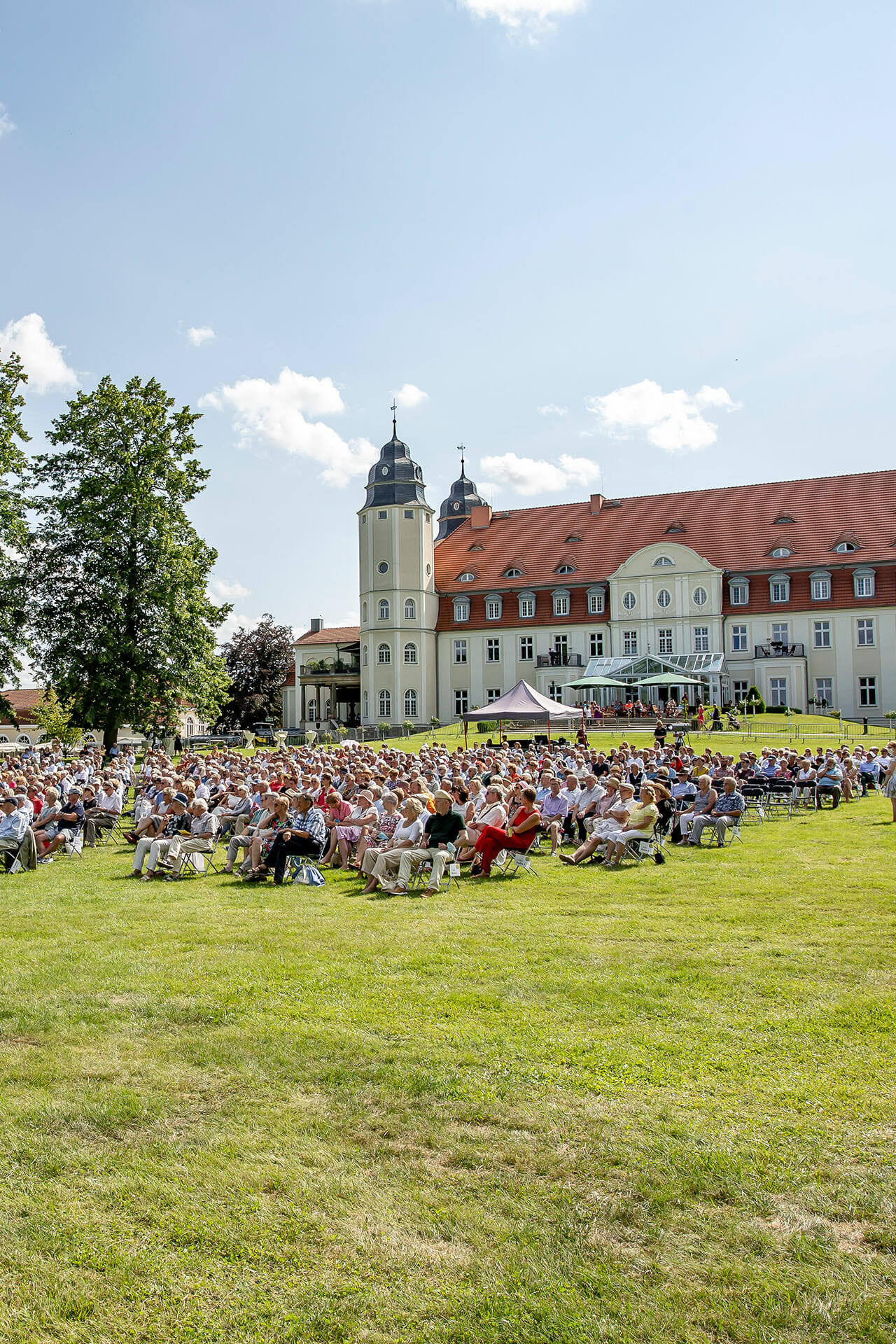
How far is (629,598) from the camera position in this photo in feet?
182

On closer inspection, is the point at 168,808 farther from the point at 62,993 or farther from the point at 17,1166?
the point at 17,1166

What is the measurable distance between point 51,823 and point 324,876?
4.74 metres

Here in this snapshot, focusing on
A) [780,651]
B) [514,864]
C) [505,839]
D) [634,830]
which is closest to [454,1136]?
[505,839]

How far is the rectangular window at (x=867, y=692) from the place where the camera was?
4962 centimetres

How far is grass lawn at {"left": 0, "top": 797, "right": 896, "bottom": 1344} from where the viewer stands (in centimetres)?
323

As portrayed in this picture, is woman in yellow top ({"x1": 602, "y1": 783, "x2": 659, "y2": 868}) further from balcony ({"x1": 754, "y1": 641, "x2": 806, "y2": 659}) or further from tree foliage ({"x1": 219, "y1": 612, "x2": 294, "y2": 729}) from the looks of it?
tree foliage ({"x1": 219, "y1": 612, "x2": 294, "y2": 729})

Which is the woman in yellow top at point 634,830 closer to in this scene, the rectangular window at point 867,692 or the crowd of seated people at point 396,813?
the crowd of seated people at point 396,813

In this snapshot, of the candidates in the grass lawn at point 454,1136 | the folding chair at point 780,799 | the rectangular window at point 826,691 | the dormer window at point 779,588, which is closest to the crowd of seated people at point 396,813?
the folding chair at point 780,799

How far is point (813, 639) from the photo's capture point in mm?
51250

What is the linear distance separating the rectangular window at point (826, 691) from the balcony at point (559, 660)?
13.2m

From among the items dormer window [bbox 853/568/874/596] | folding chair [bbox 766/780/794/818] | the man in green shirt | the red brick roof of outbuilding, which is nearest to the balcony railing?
the red brick roof of outbuilding

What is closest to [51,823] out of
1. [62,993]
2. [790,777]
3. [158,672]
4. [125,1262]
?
[62,993]

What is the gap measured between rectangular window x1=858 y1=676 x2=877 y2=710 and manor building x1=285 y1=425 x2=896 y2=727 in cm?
8

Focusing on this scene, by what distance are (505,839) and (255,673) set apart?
177 ft
